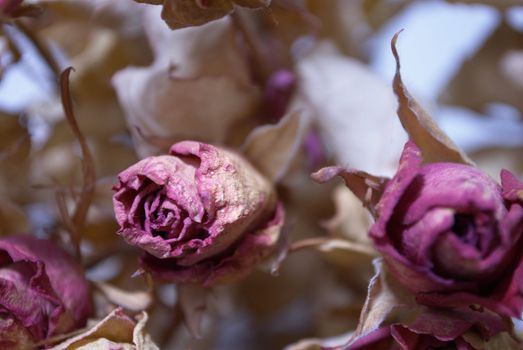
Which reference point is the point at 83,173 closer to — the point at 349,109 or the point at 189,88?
the point at 189,88

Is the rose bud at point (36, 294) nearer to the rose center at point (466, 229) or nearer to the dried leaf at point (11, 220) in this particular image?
the dried leaf at point (11, 220)

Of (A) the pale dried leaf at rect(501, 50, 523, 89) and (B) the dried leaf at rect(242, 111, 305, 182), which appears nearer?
(B) the dried leaf at rect(242, 111, 305, 182)

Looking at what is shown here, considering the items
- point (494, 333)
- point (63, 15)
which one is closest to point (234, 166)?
point (494, 333)

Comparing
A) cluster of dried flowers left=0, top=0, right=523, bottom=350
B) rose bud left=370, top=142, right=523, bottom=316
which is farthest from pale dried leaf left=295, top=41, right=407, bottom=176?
rose bud left=370, top=142, right=523, bottom=316

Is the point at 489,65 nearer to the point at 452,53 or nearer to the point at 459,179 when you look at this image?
the point at 452,53

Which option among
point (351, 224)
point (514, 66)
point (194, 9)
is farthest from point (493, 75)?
point (194, 9)

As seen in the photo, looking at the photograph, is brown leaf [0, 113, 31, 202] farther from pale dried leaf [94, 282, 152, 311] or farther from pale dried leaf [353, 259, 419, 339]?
pale dried leaf [353, 259, 419, 339]

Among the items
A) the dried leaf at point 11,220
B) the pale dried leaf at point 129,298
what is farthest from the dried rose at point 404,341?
the dried leaf at point 11,220
